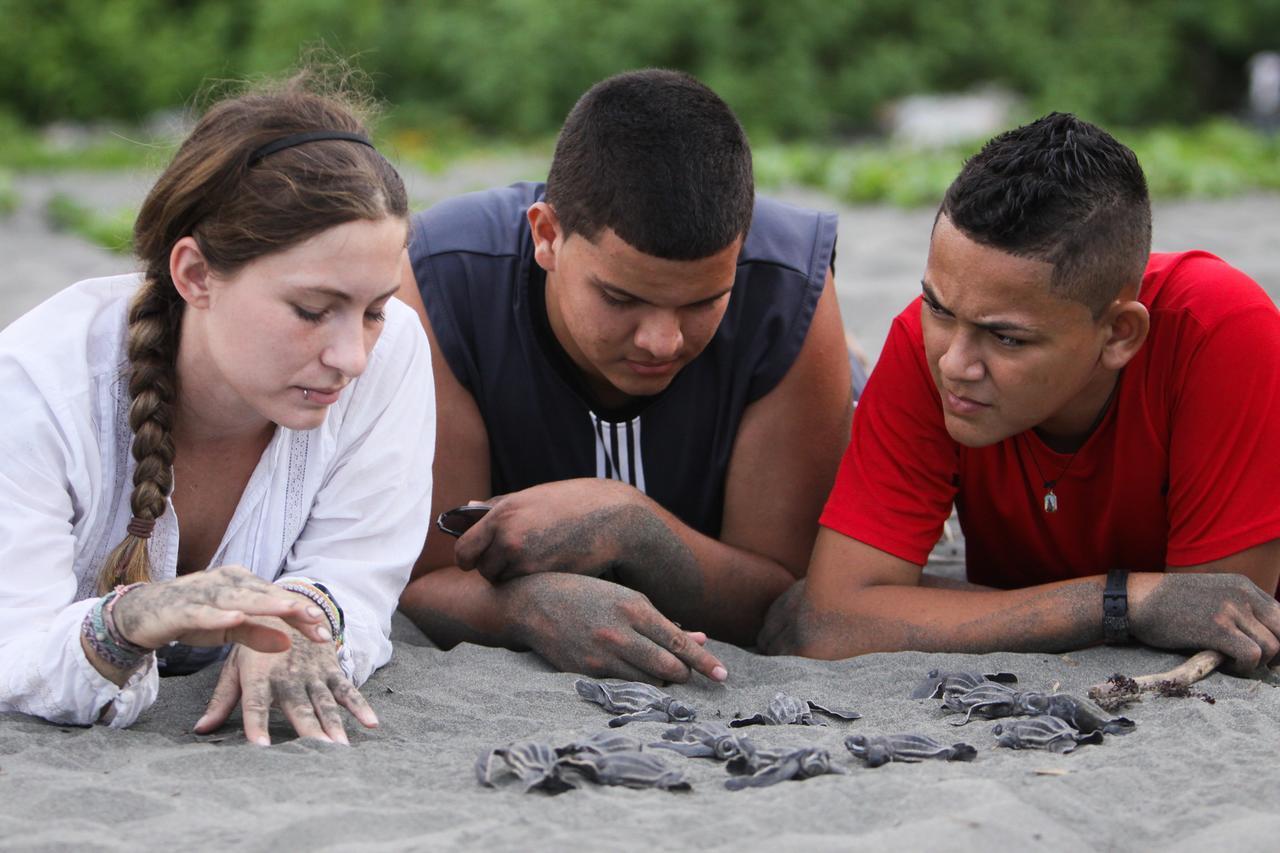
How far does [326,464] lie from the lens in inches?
111

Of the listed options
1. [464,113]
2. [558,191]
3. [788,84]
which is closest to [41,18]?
[464,113]

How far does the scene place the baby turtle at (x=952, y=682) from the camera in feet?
9.20

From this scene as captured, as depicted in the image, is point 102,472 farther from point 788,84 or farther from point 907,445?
point 788,84

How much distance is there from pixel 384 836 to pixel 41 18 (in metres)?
13.8

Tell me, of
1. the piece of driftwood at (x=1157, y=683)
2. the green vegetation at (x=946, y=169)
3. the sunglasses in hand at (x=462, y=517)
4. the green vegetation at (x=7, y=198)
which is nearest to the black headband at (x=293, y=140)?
the sunglasses in hand at (x=462, y=517)

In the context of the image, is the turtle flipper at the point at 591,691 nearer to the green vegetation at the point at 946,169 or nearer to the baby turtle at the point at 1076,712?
the baby turtle at the point at 1076,712

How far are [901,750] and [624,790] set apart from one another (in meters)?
0.48

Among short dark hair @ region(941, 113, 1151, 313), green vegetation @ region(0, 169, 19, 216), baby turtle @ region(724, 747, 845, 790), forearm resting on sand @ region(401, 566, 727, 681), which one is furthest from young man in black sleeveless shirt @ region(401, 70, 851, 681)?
green vegetation @ region(0, 169, 19, 216)

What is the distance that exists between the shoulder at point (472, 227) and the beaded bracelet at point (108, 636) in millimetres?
1318

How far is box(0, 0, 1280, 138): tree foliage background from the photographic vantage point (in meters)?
13.6

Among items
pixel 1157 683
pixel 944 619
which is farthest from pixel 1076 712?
pixel 944 619

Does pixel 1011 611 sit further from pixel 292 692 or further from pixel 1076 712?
pixel 292 692

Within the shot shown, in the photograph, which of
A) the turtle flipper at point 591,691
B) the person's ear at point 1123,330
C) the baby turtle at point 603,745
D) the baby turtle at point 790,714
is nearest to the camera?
the baby turtle at point 603,745

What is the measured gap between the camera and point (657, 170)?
9.62 feet
